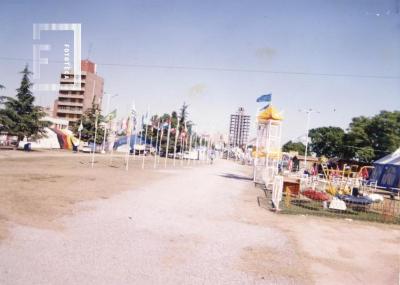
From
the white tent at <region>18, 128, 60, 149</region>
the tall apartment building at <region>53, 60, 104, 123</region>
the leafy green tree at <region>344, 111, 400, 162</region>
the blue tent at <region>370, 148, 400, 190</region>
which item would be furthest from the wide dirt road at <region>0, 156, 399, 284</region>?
the tall apartment building at <region>53, 60, 104, 123</region>

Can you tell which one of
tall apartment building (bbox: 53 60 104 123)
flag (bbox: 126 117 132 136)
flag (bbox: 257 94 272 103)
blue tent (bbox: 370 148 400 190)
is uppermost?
tall apartment building (bbox: 53 60 104 123)

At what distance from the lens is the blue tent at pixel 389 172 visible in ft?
112

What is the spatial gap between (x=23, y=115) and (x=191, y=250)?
143 ft

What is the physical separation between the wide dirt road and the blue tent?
23.5 meters

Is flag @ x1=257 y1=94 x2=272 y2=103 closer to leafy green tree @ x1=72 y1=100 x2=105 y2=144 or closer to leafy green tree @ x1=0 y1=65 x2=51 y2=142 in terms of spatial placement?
leafy green tree @ x1=0 y1=65 x2=51 y2=142

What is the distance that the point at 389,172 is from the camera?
35.4m

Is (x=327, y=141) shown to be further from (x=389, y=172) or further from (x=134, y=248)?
(x=134, y=248)

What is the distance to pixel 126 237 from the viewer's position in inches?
353

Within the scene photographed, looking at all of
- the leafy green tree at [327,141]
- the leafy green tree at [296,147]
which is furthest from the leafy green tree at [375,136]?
the leafy green tree at [296,147]

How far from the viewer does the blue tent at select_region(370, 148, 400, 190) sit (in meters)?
34.1

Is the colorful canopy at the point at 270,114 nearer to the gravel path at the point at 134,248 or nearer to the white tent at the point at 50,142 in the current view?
the gravel path at the point at 134,248

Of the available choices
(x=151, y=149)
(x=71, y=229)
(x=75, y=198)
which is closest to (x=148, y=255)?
(x=71, y=229)

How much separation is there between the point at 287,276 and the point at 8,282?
17.6 feet

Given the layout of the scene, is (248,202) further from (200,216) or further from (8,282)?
(8,282)
